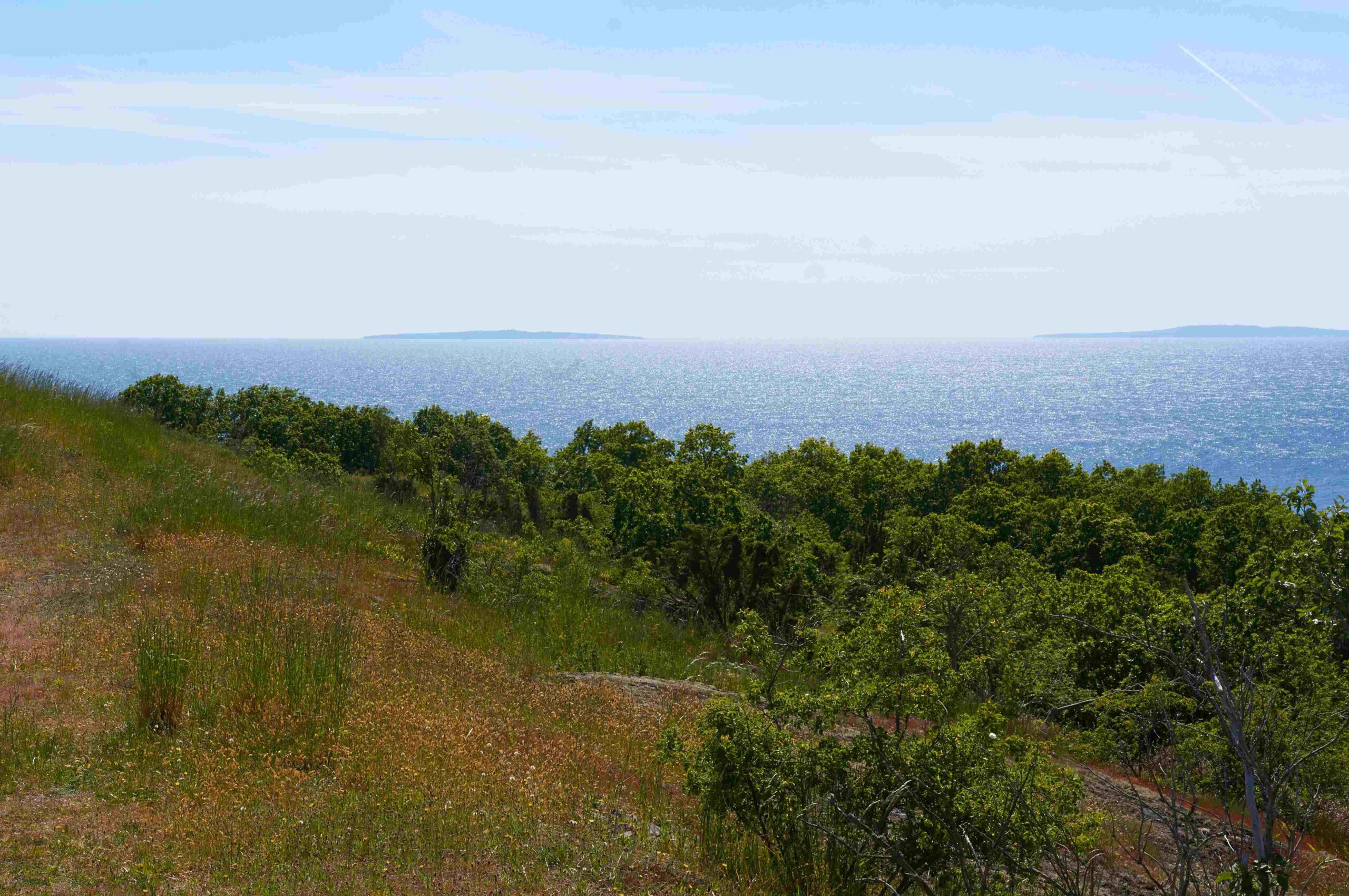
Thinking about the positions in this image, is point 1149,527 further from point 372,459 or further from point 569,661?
point 372,459

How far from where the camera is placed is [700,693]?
10.2 meters

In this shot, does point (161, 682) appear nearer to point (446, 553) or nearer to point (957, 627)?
point (446, 553)

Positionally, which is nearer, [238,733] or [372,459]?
[238,733]

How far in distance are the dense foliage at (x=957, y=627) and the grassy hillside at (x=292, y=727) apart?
110cm

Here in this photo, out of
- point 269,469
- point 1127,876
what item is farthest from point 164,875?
point 269,469

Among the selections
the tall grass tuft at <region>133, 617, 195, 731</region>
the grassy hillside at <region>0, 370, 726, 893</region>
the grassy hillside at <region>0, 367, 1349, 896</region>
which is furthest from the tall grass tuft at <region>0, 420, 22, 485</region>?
the tall grass tuft at <region>133, 617, 195, 731</region>

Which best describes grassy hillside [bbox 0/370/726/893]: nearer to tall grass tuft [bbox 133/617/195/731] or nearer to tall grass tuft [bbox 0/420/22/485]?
tall grass tuft [bbox 133/617/195/731]

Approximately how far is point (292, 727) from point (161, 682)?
48.3 inches

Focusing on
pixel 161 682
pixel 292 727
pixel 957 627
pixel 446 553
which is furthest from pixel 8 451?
pixel 957 627

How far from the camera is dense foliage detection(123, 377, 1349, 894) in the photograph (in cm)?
523

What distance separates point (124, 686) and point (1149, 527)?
32.9 metres

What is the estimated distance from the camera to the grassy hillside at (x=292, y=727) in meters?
5.18

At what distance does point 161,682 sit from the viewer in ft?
22.6

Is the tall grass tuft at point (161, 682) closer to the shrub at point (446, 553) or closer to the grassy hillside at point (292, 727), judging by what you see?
the grassy hillside at point (292, 727)
